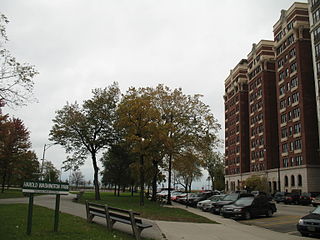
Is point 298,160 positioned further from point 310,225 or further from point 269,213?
point 310,225

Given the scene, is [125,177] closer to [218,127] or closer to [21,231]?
[218,127]

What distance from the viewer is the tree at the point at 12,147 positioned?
141 feet

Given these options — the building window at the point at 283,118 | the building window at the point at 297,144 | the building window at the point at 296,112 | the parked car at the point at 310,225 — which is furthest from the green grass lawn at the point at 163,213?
the building window at the point at 283,118

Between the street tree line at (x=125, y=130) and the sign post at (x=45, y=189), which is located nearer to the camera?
the sign post at (x=45, y=189)

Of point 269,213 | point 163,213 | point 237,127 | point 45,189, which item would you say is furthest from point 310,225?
point 237,127

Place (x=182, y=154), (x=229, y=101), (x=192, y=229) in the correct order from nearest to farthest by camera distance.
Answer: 1. (x=192, y=229)
2. (x=182, y=154)
3. (x=229, y=101)

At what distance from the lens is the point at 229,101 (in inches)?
3925

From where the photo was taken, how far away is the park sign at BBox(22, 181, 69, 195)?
32.6 ft

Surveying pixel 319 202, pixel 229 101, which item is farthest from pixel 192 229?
pixel 229 101

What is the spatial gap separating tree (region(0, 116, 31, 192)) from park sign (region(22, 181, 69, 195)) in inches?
1345

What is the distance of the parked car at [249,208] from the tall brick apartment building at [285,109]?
38200 mm

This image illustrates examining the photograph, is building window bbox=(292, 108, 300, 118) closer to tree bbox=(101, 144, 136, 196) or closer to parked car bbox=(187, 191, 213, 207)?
parked car bbox=(187, 191, 213, 207)

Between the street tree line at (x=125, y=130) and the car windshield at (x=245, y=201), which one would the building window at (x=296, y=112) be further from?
the car windshield at (x=245, y=201)

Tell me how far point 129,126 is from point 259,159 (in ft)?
180
